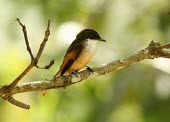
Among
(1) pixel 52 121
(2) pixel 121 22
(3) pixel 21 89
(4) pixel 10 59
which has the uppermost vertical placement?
(2) pixel 121 22

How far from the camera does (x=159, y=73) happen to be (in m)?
8.06

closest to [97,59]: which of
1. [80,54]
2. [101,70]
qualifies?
[80,54]

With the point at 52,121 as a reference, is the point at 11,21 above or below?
above

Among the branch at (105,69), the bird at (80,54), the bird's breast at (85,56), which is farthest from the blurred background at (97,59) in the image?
the branch at (105,69)

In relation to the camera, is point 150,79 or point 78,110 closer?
point 150,79

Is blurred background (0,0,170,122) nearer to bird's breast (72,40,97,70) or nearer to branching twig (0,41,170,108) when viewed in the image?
bird's breast (72,40,97,70)

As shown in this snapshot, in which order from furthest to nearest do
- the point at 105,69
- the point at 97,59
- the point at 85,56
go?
the point at 97,59, the point at 85,56, the point at 105,69

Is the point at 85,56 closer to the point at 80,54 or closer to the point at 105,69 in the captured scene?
the point at 80,54

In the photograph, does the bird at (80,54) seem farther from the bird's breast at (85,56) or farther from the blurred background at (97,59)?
the blurred background at (97,59)

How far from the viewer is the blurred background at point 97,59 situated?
805cm

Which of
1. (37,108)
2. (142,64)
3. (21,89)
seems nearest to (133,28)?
(142,64)

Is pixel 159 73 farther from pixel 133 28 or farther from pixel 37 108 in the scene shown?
pixel 37 108

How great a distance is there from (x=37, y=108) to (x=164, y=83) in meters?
2.00

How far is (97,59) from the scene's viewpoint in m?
8.38
